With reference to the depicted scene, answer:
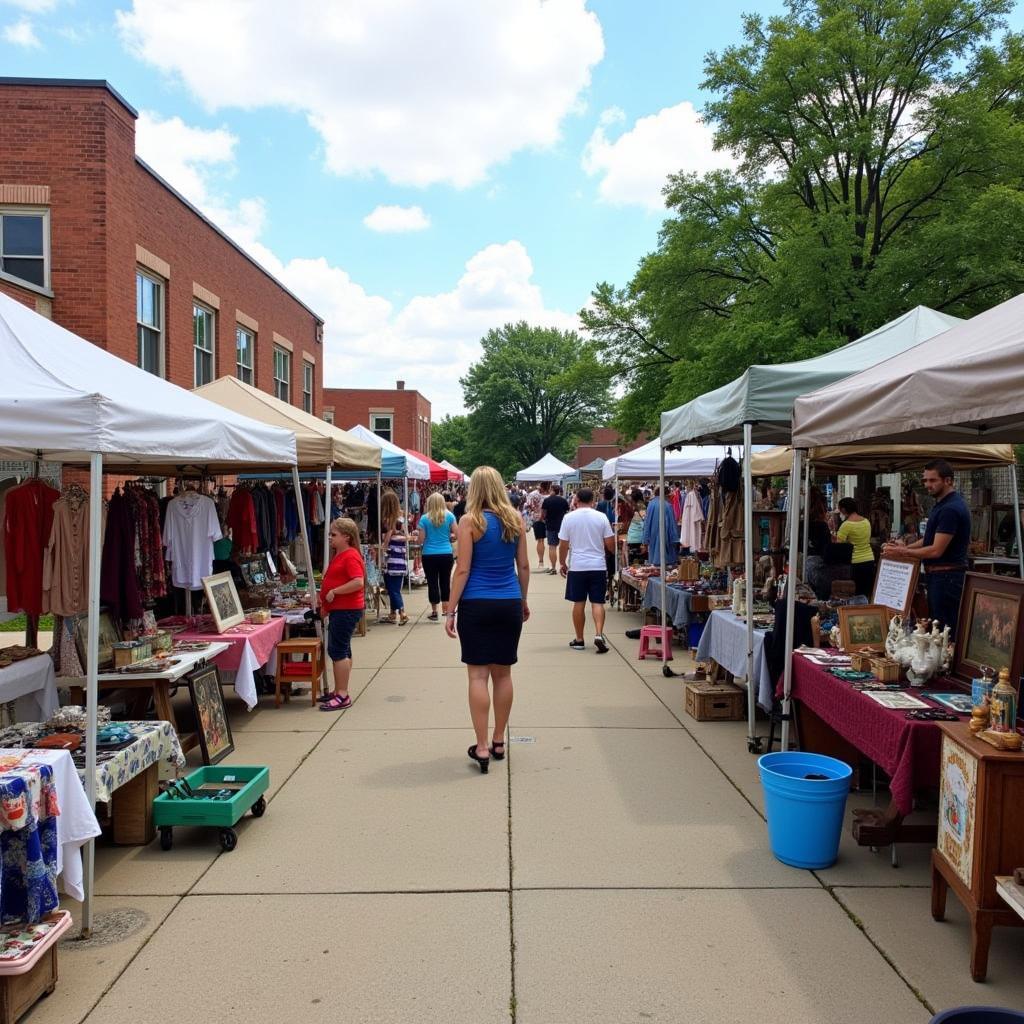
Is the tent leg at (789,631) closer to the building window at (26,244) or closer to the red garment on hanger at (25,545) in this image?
the red garment on hanger at (25,545)

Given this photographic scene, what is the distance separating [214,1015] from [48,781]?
1098 millimetres

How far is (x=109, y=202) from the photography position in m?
12.1

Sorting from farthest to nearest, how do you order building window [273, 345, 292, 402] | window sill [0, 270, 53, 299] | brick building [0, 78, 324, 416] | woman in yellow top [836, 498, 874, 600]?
1. building window [273, 345, 292, 402]
2. brick building [0, 78, 324, 416]
3. window sill [0, 270, 53, 299]
4. woman in yellow top [836, 498, 874, 600]

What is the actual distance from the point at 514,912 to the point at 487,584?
224 cm

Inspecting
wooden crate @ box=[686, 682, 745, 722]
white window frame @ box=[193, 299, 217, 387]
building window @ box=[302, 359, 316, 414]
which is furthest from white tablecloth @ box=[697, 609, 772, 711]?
building window @ box=[302, 359, 316, 414]

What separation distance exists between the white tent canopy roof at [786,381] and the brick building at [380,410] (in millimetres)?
38499

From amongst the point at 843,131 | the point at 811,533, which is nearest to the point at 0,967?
the point at 811,533

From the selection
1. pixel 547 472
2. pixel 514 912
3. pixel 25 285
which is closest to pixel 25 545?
pixel 514 912

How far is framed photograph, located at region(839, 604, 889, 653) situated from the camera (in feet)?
17.7

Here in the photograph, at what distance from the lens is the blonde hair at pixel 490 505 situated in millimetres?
5668

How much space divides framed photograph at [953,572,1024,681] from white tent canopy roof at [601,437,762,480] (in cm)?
967

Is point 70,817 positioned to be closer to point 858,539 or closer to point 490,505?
point 490,505

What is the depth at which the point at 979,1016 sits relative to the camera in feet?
8.65

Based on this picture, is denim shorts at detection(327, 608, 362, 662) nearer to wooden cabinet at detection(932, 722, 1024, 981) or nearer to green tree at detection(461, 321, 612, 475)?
wooden cabinet at detection(932, 722, 1024, 981)
